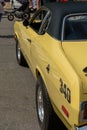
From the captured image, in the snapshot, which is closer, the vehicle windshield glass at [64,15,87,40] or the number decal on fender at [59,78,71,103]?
the number decal on fender at [59,78,71,103]

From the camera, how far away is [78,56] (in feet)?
15.6

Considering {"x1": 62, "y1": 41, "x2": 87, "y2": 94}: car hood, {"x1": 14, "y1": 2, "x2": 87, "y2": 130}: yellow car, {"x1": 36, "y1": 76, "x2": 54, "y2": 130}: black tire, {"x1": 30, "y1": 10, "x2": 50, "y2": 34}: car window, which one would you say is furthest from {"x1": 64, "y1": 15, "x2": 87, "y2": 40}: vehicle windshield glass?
{"x1": 36, "y1": 76, "x2": 54, "y2": 130}: black tire

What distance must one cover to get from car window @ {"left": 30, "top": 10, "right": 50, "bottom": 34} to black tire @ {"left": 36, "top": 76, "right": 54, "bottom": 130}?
3.08 feet

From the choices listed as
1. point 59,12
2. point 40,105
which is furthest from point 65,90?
point 59,12

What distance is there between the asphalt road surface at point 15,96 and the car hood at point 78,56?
4.08 ft

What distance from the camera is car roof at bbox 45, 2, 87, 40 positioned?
5.38m

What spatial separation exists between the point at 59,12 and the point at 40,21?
4.28 feet

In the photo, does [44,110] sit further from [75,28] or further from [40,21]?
[40,21]

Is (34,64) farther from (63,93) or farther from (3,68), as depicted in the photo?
(3,68)

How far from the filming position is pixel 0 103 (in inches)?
253

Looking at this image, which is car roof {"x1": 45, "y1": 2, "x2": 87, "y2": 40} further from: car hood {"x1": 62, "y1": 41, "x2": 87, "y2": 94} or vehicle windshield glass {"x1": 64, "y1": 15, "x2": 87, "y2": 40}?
car hood {"x1": 62, "y1": 41, "x2": 87, "y2": 94}

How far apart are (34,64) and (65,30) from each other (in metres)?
0.82

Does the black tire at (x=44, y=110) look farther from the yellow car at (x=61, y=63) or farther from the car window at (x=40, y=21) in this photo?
the car window at (x=40, y=21)

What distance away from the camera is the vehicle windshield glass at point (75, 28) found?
538cm
